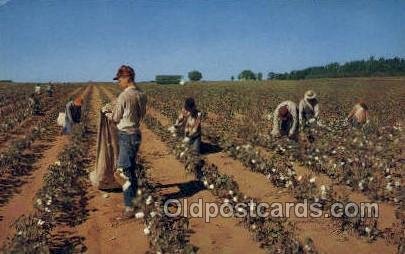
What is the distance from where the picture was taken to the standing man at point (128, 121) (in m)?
5.67

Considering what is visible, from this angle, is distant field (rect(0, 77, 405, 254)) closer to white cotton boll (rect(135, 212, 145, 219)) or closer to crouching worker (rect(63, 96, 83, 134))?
white cotton boll (rect(135, 212, 145, 219))

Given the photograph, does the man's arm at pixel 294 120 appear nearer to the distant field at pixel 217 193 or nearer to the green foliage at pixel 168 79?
the distant field at pixel 217 193

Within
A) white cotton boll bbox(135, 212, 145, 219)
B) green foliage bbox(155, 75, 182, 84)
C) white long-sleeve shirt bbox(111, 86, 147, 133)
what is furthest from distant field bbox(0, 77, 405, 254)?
green foliage bbox(155, 75, 182, 84)

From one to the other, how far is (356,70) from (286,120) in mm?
75041

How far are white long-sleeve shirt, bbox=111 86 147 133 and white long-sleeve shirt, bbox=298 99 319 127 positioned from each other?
476 centimetres

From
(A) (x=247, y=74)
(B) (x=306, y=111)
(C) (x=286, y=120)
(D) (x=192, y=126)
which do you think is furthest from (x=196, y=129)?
(A) (x=247, y=74)

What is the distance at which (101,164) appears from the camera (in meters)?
6.61

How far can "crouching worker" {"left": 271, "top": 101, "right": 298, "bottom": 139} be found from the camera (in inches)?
366

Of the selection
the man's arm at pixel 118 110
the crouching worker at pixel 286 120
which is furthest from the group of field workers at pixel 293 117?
the man's arm at pixel 118 110

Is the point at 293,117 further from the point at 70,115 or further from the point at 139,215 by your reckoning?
the point at 70,115

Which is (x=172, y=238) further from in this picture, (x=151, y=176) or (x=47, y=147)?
(x=47, y=147)

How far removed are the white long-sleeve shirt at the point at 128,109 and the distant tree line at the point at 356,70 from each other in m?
65.5

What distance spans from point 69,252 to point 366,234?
3.04m

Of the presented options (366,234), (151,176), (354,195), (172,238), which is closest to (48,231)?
(172,238)
